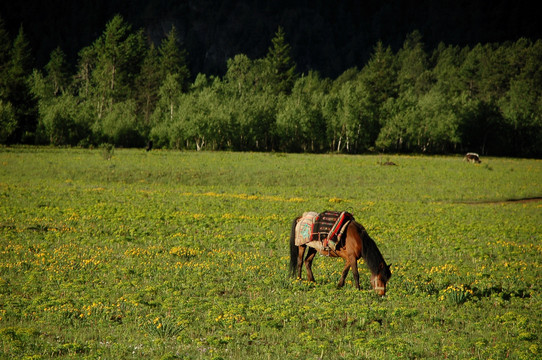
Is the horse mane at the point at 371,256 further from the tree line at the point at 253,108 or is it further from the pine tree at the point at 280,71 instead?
the pine tree at the point at 280,71

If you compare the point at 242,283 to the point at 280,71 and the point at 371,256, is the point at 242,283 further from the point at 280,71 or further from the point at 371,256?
the point at 280,71

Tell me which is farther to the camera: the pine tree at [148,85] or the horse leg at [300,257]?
the pine tree at [148,85]

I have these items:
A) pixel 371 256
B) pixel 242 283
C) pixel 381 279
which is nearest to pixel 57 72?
pixel 242 283

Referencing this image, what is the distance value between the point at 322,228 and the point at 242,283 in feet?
9.26

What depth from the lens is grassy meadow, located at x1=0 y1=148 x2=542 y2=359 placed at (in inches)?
339

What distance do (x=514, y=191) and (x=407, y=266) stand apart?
109 feet

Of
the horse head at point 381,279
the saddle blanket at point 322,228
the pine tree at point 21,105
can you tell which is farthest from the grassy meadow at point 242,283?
the pine tree at point 21,105

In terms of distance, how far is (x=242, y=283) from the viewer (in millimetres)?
12891

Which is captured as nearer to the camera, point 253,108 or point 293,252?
point 293,252

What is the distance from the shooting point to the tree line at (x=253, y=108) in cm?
8381

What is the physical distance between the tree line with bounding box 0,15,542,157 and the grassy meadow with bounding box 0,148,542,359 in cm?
5419

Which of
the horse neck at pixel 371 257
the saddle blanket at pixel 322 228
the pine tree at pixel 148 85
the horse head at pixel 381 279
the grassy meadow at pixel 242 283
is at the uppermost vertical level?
the pine tree at pixel 148 85

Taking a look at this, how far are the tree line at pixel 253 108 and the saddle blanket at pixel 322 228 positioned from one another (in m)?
70.7

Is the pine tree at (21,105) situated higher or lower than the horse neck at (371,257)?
higher
